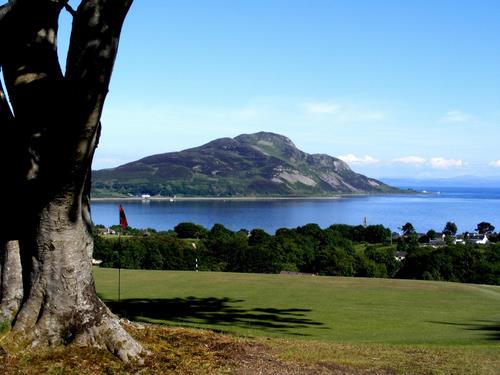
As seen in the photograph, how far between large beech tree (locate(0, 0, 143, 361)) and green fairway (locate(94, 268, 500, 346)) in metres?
3.88

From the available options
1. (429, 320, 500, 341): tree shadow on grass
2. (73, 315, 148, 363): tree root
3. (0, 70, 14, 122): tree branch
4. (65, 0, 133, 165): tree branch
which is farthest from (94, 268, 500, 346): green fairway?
(65, 0, 133, 165): tree branch

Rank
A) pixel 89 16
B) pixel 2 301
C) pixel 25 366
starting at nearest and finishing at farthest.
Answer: pixel 89 16
pixel 25 366
pixel 2 301

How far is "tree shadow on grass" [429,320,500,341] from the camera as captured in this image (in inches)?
390

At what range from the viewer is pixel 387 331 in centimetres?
1032

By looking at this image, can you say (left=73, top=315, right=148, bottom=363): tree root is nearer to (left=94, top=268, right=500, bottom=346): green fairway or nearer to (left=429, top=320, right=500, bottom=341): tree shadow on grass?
(left=94, top=268, right=500, bottom=346): green fairway

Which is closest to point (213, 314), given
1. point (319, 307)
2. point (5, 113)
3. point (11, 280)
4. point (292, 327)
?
point (292, 327)

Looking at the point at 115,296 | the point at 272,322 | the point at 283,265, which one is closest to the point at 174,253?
the point at 283,265

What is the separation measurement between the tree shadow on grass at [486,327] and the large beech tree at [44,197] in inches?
255

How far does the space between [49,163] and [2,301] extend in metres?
2.45

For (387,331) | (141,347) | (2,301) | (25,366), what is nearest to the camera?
(25,366)

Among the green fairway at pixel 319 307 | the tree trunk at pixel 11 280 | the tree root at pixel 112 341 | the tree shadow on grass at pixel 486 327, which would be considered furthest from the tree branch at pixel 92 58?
the tree shadow on grass at pixel 486 327

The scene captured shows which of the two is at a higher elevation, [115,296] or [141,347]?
[141,347]

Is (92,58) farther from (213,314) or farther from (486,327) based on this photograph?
(486,327)

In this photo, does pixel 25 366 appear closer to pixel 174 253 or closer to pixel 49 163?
pixel 49 163
